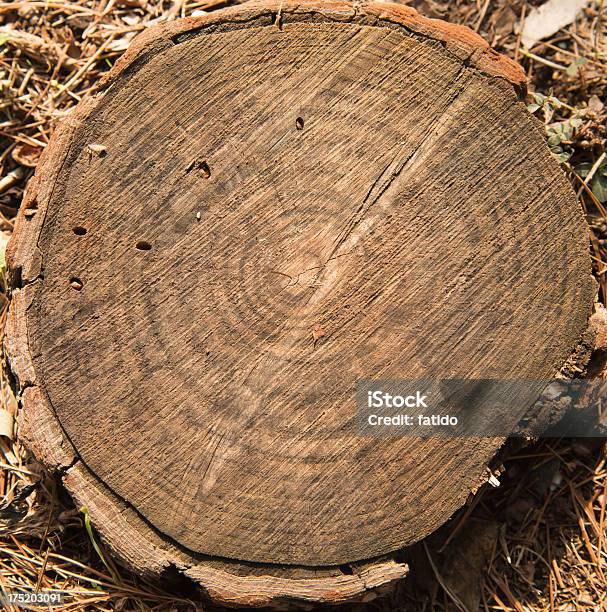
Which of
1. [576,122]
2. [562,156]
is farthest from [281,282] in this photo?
[576,122]

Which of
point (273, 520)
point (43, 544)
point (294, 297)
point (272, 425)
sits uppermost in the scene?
point (294, 297)

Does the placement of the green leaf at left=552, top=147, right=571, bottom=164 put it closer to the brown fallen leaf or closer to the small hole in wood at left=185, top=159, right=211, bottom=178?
the small hole in wood at left=185, top=159, right=211, bottom=178

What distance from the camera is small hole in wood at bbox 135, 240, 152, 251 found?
6.17 ft

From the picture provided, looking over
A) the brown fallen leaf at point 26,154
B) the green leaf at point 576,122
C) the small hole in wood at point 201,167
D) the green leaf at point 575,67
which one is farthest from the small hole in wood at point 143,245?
the green leaf at point 575,67

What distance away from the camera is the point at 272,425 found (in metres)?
1.82

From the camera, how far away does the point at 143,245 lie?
1884 mm

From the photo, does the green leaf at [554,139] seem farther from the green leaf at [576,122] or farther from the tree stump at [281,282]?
the tree stump at [281,282]

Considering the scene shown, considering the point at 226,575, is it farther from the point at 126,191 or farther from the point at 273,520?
the point at 126,191

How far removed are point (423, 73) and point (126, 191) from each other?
2.98ft

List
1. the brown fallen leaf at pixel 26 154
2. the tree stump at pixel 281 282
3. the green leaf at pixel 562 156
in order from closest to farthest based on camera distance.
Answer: the tree stump at pixel 281 282
the green leaf at pixel 562 156
the brown fallen leaf at pixel 26 154

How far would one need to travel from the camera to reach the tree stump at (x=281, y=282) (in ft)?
5.97

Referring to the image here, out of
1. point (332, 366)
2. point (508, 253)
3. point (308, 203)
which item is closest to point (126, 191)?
point (308, 203)

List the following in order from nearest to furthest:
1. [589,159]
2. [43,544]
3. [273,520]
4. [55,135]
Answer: [273,520] < [55,135] < [43,544] < [589,159]

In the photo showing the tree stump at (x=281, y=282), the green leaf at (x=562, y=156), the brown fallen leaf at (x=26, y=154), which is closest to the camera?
the tree stump at (x=281, y=282)
